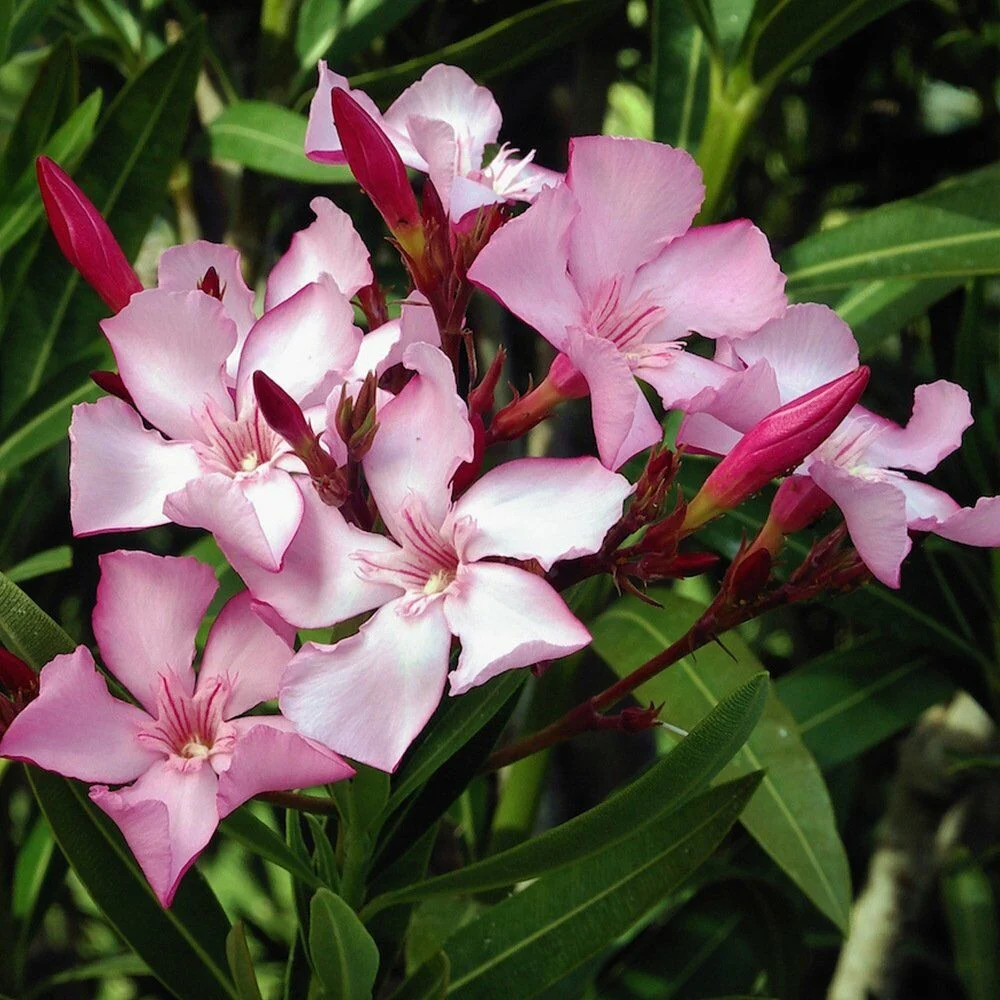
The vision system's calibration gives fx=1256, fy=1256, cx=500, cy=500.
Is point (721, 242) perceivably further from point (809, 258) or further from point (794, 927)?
point (794, 927)

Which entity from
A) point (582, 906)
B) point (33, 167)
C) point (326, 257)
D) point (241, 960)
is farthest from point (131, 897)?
point (33, 167)

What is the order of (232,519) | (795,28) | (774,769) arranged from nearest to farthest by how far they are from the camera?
(232,519) < (774,769) < (795,28)

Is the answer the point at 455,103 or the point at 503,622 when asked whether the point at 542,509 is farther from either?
the point at 455,103

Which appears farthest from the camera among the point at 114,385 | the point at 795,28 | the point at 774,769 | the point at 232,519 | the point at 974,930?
the point at 974,930

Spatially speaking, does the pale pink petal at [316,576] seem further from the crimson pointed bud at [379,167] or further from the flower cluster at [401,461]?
the crimson pointed bud at [379,167]

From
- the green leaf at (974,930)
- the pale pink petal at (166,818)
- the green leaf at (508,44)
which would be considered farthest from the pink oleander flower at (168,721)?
the green leaf at (974,930)
